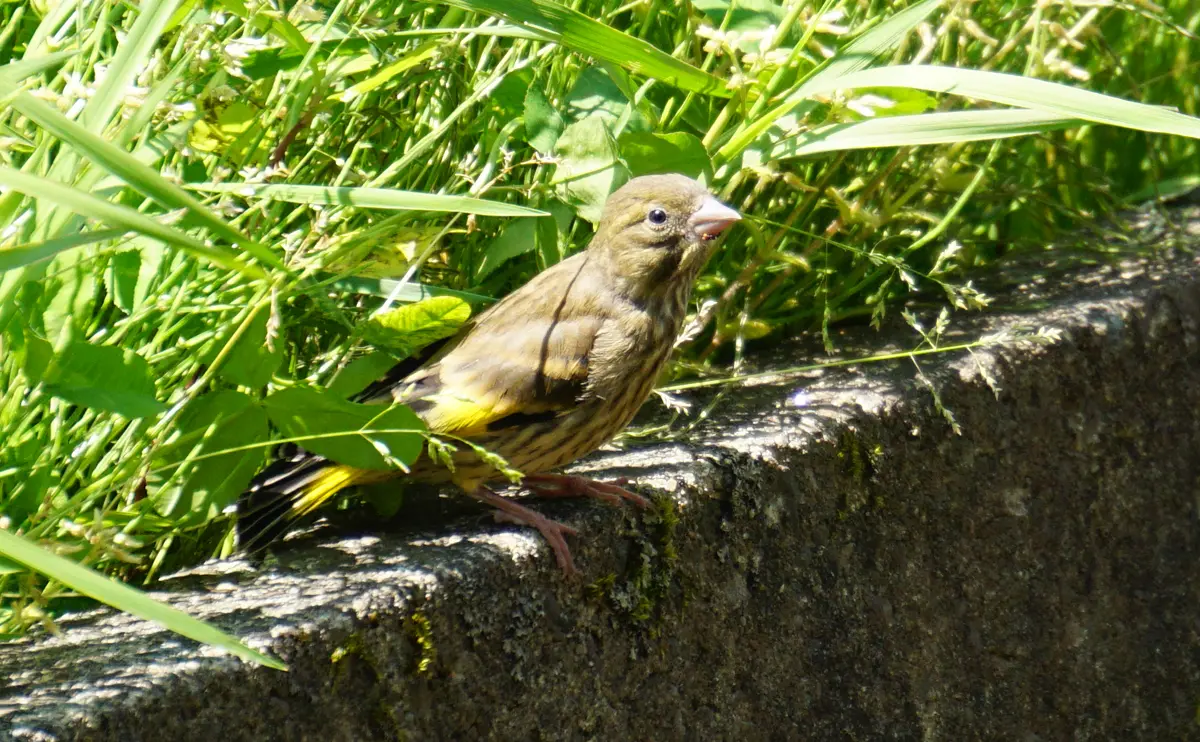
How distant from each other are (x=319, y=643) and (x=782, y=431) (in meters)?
1.20

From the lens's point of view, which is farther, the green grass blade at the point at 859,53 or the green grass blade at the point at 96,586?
the green grass blade at the point at 859,53

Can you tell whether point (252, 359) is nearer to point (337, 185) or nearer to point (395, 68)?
point (337, 185)

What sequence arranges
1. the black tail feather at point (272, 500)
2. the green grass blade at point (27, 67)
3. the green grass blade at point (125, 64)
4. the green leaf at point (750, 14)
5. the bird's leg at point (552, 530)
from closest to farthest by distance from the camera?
the green grass blade at point (27, 67) → the green grass blade at point (125, 64) → the bird's leg at point (552, 530) → the black tail feather at point (272, 500) → the green leaf at point (750, 14)

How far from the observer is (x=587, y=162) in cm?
258

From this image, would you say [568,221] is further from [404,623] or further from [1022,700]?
[1022,700]

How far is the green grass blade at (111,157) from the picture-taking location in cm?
143

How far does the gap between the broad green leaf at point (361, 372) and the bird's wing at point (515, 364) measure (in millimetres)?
246

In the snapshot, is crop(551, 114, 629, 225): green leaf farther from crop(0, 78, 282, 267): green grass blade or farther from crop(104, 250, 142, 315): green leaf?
crop(0, 78, 282, 267): green grass blade

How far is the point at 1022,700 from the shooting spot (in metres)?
3.08

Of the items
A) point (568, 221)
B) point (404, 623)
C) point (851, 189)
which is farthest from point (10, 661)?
point (851, 189)

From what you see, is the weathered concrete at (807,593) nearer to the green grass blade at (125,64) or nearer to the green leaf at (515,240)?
the green leaf at (515,240)

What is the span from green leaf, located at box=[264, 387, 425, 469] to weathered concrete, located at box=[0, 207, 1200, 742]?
18 centimetres

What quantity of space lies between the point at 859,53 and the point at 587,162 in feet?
1.82

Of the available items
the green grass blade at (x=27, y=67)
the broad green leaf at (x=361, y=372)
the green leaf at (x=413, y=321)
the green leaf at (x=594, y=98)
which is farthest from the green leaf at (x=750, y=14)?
the green grass blade at (x=27, y=67)
